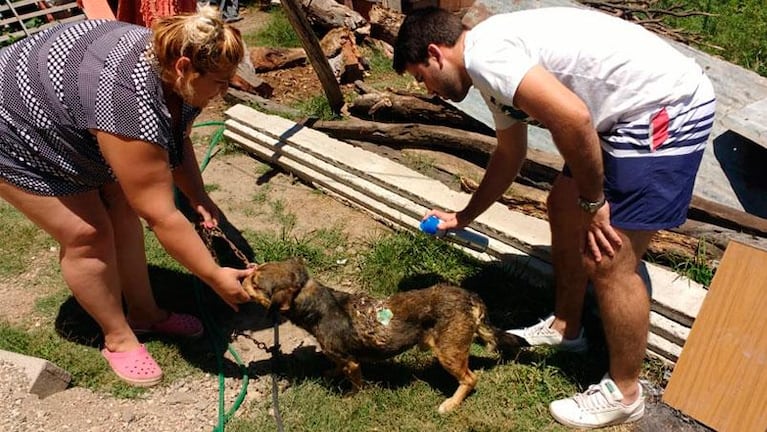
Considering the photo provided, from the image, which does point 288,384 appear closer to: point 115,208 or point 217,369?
point 217,369

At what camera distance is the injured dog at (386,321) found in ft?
Answer: 12.0

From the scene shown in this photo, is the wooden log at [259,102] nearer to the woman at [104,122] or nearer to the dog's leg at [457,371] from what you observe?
the woman at [104,122]

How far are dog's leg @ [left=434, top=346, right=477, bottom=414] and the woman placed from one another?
1.16 meters

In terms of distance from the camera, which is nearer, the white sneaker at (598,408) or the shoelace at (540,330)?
the white sneaker at (598,408)

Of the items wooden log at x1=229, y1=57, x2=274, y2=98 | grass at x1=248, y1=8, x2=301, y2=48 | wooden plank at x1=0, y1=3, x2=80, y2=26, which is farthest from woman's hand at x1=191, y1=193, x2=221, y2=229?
wooden plank at x1=0, y1=3, x2=80, y2=26

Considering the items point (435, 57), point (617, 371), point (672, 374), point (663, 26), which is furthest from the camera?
point (663, 26)

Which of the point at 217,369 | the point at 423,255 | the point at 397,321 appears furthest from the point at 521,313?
the point at 217,369

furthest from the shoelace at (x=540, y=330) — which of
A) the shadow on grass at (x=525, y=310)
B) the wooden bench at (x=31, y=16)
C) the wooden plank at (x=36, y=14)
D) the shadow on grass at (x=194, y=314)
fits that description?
the wooden plank at (x=36, y=14)

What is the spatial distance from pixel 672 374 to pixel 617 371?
0.51 metres

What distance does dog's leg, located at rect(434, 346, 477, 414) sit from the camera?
372 cm

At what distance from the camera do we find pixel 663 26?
8711 millimetres

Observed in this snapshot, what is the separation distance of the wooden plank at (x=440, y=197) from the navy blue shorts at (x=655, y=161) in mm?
1194

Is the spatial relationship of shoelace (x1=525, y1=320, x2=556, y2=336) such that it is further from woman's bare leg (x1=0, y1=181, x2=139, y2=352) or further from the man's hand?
woman's bare leg (x1=0, y1=181, x2=139, y2=352)

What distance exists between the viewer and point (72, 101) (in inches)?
123
